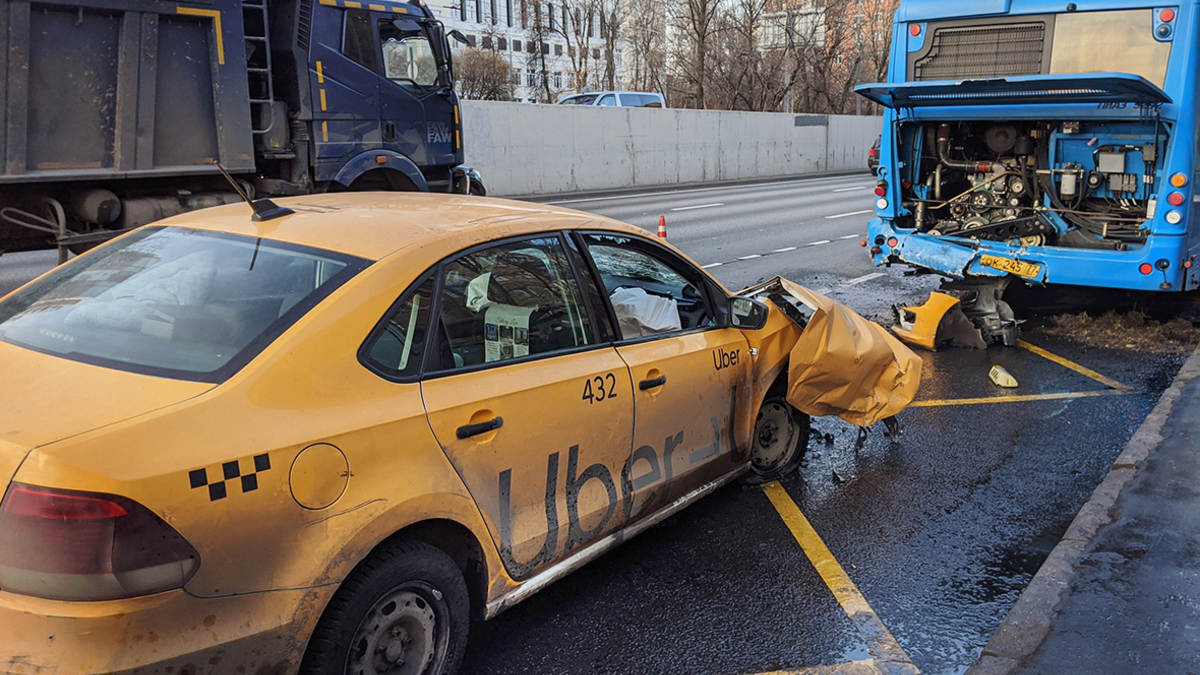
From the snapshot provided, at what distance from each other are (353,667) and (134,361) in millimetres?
1074

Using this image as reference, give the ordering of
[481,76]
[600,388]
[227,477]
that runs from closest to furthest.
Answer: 1. [227,477]
2. [600,388]
3. [481,76]

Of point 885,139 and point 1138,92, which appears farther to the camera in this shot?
point 885,139

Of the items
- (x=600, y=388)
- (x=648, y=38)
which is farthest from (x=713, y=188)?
(x=600, y=388)

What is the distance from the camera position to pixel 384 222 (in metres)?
3.28

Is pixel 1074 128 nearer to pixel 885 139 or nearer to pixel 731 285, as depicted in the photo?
pixel 885 139

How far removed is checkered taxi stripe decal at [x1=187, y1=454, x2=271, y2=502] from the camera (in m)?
2.28

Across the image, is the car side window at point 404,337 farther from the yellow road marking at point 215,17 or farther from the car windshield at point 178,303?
the yellow road marking at point 215,17

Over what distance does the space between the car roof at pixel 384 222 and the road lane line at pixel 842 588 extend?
178cm

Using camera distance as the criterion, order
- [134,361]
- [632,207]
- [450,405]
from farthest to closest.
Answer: [632,207], [450,405], [134,361]

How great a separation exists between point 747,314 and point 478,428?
6.09ft

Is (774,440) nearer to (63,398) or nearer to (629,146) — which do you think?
(63,398)

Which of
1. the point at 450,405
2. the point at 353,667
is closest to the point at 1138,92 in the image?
the point at 450,405

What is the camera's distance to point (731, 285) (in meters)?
10.7

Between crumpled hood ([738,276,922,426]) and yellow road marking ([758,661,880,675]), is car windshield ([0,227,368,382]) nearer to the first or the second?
yellow road marking ([758,661,880,675])
